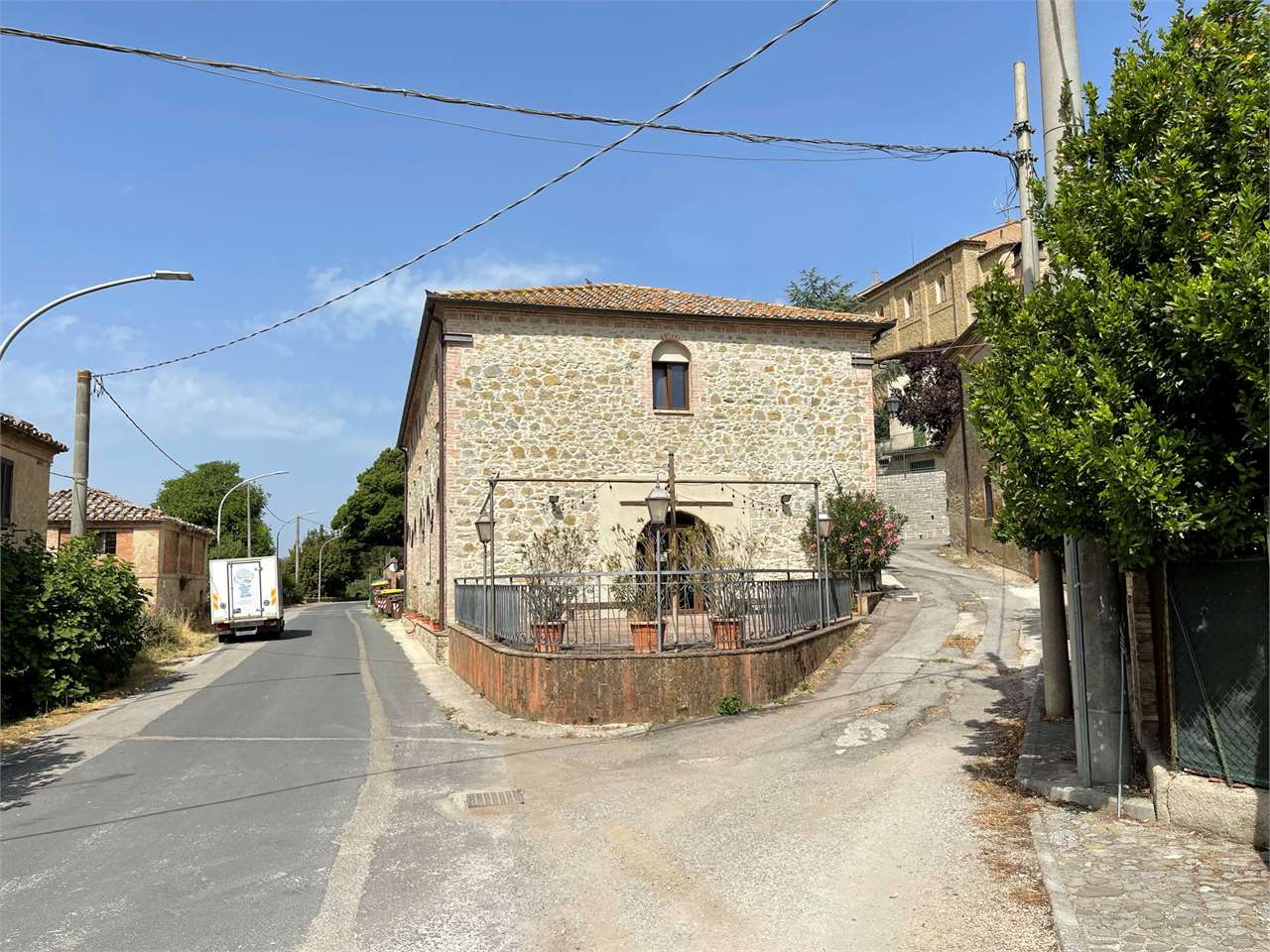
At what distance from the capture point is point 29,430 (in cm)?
1930

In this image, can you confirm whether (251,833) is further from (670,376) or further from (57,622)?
(670,376)

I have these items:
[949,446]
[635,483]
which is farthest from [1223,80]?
[949,446]

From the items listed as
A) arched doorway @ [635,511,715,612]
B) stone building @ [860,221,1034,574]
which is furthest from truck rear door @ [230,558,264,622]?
stone building @ [860,221,1034,574]

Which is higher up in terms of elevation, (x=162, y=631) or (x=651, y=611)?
(x=651, y=611)

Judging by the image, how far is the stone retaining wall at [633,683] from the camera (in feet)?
35.7

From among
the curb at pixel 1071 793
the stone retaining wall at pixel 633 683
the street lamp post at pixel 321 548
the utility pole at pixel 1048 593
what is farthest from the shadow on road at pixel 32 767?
the street lamp post at pixel 321 548

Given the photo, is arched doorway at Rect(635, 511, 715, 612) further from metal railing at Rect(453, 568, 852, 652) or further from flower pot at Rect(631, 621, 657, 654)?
flower pot at Rect(631, 621, 657, 654)

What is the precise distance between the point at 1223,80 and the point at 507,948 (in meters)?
6.55

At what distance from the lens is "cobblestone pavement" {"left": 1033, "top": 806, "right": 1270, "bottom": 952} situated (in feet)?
14.1

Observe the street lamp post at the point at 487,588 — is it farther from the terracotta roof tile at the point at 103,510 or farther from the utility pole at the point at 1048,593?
the terracotta roof tile at the point at 103,510

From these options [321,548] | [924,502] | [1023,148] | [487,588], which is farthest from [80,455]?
[321,548]

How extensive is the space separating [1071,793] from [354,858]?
5.17 m

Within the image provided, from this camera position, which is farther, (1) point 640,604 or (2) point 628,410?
(2) point 628,410

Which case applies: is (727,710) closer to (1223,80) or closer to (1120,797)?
(1120,797)
